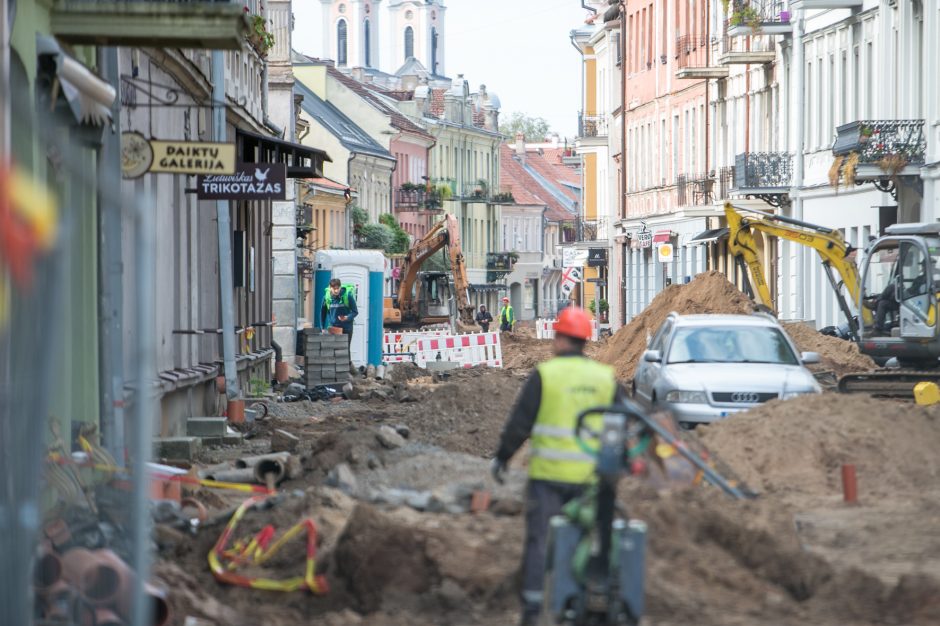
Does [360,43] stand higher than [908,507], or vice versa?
[360,43]

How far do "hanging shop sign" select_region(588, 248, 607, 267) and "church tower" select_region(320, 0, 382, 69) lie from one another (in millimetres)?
89068

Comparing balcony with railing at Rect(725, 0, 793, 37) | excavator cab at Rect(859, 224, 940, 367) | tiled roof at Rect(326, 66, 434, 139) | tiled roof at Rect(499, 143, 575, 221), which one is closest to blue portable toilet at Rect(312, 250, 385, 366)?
balcony with railing at Rect(725, 0, 793, 37)

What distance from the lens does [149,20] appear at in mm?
14070

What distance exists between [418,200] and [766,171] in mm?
58301

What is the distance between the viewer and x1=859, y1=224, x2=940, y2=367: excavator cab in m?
28.9

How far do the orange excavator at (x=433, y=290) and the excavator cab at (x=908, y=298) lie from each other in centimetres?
2332

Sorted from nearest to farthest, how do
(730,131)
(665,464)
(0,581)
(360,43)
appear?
(0,581), (665,464), (730,131), (360,43)

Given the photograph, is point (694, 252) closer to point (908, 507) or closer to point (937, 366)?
point (937, 366)

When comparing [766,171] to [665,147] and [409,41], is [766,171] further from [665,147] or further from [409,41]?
[409,41]

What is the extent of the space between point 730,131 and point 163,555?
4620cm

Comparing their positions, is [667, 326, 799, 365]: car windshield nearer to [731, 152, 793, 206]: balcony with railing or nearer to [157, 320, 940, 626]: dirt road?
[157, 320, 940, 626]: dirt road

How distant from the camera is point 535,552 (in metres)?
9.99

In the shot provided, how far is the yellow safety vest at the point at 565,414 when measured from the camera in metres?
10.0

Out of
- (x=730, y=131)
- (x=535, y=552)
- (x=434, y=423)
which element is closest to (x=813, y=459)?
(x=434, y=423)
